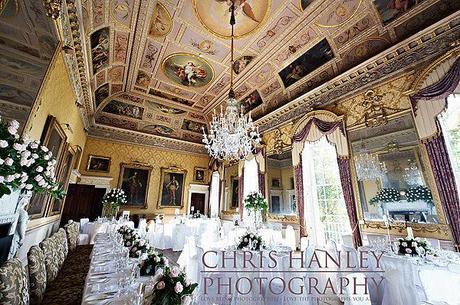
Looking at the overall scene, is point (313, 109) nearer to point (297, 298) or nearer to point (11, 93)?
point (297, 298)

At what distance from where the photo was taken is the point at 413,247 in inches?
122

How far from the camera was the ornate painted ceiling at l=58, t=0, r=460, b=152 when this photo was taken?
4527 mm

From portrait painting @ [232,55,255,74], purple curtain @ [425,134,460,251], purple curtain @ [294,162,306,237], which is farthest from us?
portrait painting @ [232,55,255,74]

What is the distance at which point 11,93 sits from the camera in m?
2.59

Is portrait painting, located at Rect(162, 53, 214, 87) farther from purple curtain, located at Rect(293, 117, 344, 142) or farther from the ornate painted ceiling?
purple curtain, located at Rect(293, 117, 344, 142)

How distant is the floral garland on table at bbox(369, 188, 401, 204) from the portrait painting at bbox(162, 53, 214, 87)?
6358 millimetres

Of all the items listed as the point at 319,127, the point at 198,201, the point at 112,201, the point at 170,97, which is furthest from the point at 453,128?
the point at 198,201

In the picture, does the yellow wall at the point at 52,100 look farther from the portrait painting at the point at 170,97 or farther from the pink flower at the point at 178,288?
the portrait painting at the point at 170,97

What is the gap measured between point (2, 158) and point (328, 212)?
6654mm

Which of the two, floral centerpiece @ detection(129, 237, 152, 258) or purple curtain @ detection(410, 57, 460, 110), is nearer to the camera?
floral centerpiece @ detection(129, 237, 152, 258)

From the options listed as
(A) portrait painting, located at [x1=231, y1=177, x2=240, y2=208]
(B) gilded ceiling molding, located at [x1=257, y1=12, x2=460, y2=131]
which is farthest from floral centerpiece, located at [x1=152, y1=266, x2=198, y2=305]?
(A) portrait painting, located at [x1=231, y1=177, x2=240, y2=208]

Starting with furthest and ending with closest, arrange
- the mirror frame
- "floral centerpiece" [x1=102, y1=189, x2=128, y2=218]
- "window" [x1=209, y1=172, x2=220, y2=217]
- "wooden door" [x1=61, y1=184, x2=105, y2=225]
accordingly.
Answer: "window" [x1=209, y1=172, x2=220, y2=217] → "wooden door" [x1=61, y1=184, x2=105, y2=225] → "floral centerpiece" [x1=102, y1=189, x2=128, y2=218] → the mirror frame

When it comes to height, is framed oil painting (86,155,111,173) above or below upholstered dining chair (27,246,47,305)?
above

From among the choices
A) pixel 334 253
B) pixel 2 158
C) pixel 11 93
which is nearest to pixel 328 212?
pixel 334 253
